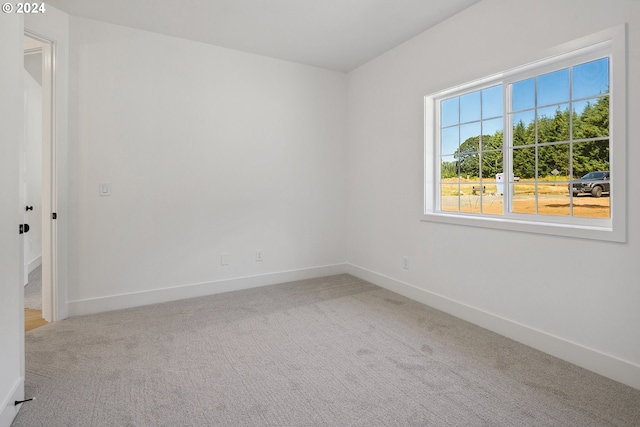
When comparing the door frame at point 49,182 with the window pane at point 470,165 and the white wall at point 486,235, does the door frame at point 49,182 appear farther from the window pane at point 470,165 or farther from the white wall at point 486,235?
the window pane at point 470,165

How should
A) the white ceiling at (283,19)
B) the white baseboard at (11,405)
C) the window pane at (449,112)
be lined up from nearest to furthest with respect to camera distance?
1. the white baseboard at (11,405)
2. the white ceiling at (283,19)
3. the window pane at (449,112)

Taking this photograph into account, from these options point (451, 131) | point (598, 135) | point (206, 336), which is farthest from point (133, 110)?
point (598, 135)

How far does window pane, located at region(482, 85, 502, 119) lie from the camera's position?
288cm

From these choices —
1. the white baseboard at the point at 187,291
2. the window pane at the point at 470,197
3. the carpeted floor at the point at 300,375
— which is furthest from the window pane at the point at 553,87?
the white baseboard at the point at 187,291

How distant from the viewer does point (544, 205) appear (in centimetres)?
254

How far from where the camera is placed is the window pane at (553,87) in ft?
7.94

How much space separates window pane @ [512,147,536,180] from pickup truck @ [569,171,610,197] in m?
0.31

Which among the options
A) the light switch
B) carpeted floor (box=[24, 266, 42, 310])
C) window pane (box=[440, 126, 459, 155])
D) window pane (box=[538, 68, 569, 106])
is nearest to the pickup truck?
window pane (box=[538, 68, 569, 106])

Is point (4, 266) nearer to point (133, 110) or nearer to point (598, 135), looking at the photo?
point (133, 110)

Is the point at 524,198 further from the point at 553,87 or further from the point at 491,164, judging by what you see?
the point at 553,87

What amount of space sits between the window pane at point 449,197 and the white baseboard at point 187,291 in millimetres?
1759

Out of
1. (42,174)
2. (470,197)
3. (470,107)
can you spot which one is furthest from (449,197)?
(42,174)

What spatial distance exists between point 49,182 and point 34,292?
63.8 inches

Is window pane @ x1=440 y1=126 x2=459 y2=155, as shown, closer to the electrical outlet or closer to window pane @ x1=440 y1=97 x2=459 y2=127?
window pane @ x1=440 y1=97 x2=459 y2=127
